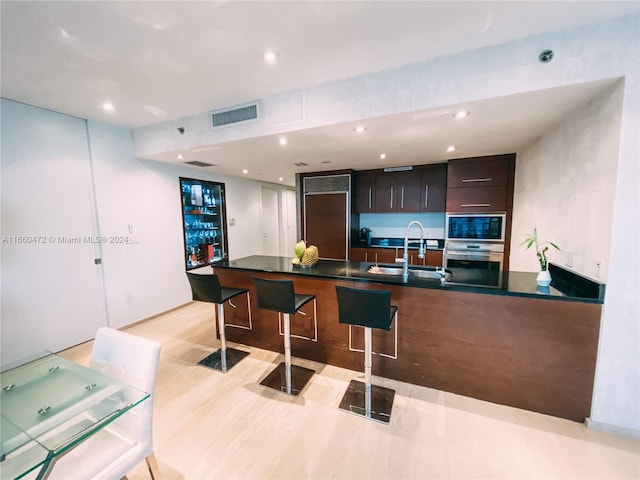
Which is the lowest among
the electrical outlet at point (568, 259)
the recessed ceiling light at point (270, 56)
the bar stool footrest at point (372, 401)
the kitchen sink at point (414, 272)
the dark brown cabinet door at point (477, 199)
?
the bar stool footrest at point (372, 401)

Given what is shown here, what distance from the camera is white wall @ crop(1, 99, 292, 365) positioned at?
8.21 ft

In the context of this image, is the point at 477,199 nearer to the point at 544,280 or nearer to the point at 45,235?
the point at 544,280

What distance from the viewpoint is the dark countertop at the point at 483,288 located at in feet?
5.80

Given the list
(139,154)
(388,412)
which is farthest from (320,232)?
(388,412)

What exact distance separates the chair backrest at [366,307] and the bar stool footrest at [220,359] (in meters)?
1.42

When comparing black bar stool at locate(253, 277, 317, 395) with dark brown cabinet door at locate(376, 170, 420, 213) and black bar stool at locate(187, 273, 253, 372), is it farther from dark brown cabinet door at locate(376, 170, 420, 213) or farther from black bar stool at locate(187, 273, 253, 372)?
dark brown cabinet door at locate(376, 170, 420, 213)

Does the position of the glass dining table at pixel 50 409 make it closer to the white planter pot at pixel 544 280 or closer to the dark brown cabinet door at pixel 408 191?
the white planter pot at pixel 544 280

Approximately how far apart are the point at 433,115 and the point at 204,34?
1.70m

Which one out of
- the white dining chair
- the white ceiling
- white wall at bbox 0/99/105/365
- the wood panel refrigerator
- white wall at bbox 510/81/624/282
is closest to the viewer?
the white dining chair

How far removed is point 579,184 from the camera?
1947mm

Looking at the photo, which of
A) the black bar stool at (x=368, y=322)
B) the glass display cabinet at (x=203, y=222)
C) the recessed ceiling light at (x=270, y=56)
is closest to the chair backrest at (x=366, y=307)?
the black bar stool at (x=368, y=322)

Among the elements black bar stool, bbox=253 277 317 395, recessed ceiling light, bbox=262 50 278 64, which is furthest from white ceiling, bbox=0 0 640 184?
black bar stool, bbox=253 277 317 395

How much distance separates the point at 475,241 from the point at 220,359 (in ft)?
11.8

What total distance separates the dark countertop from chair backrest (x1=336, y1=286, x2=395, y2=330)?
1.23 ft
